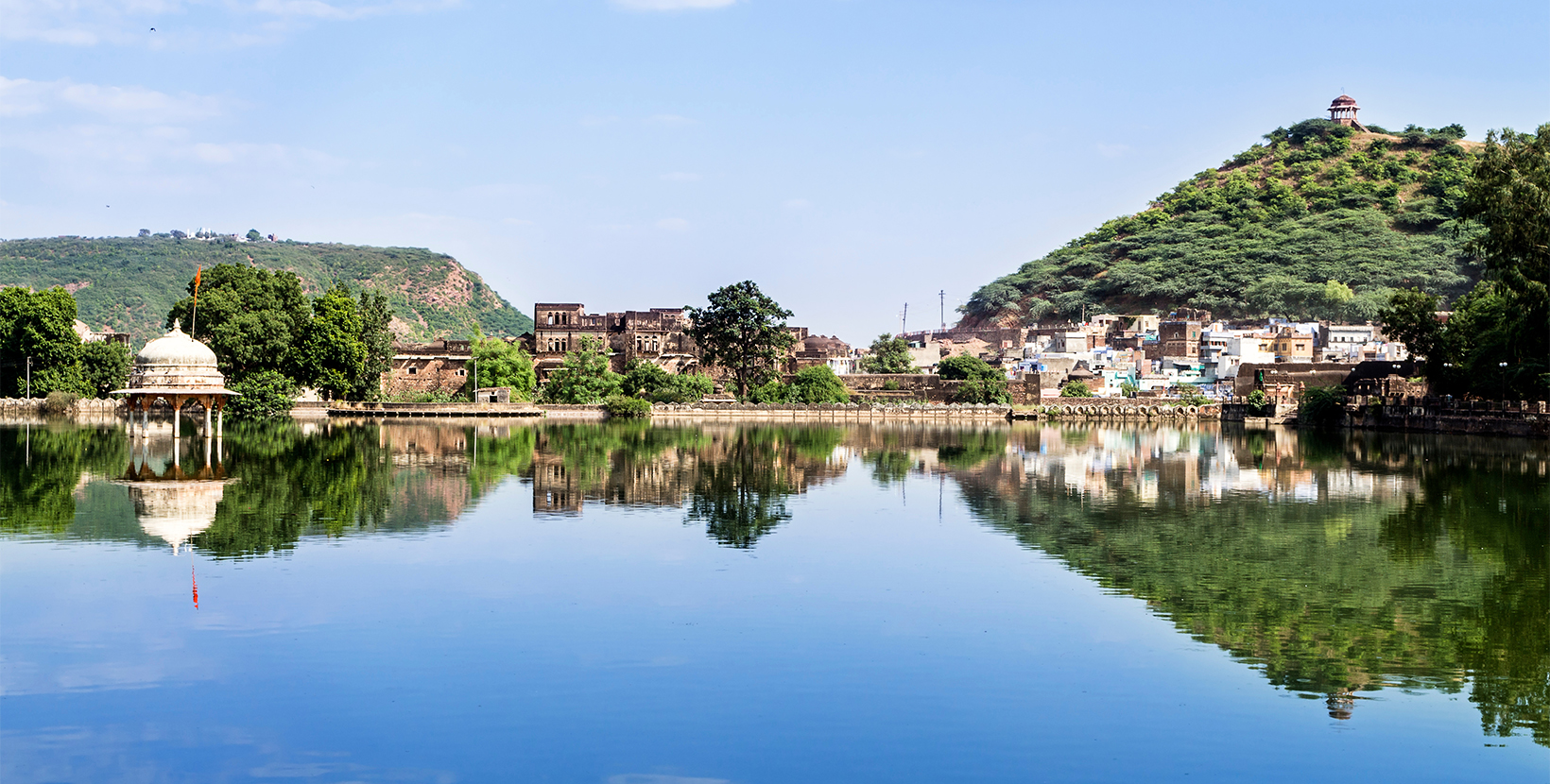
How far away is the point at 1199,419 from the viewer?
76.9m

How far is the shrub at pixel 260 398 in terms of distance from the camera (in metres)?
53.1

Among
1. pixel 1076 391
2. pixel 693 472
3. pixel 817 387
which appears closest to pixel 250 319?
pixel 693 472

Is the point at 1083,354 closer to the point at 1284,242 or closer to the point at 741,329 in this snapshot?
the point at 741,329

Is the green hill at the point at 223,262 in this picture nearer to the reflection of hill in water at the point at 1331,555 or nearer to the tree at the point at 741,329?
the tree at the point at 741,329

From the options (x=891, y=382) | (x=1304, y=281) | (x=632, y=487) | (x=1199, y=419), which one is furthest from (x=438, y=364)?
(x=1304, y=281)

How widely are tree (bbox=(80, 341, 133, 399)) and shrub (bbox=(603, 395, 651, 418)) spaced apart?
73.1ft

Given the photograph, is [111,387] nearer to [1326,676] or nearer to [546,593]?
[546,593]

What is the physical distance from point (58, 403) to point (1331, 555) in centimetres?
5289

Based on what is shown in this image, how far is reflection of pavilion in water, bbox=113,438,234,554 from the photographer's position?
731 inches

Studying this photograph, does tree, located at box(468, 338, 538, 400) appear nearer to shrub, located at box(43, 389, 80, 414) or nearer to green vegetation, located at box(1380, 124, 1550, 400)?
shrub, located at box(43, 389, 80, 414)

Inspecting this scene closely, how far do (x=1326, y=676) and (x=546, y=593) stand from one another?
7.66 meters

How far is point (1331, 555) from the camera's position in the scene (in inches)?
687

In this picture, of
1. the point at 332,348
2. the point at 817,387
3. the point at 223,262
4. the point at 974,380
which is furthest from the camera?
the point at 223,262

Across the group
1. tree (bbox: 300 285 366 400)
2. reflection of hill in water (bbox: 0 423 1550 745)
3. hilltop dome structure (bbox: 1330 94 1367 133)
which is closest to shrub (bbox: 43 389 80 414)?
tree (bbox: 300 285 366 400)
